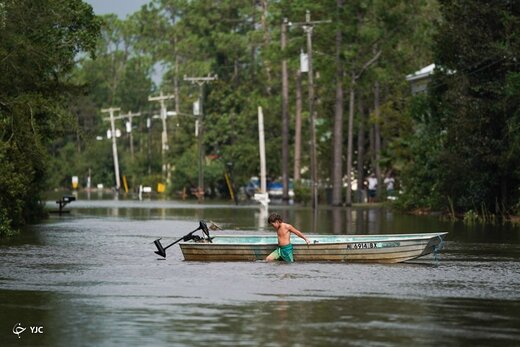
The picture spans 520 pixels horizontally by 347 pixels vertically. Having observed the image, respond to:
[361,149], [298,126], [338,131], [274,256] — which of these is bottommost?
[274,256]

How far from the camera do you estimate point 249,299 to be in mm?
24031

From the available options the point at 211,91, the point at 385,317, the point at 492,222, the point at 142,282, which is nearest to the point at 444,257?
the point at 142,282

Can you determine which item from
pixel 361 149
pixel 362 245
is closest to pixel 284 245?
pixel 362 245

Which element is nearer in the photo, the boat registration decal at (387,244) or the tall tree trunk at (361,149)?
the boat registration decal at (387,244)

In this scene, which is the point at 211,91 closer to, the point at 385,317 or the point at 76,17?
the point at 76,17

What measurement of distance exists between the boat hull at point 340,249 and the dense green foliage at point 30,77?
39.9ft

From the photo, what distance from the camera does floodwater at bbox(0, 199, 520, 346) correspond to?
63.2ft

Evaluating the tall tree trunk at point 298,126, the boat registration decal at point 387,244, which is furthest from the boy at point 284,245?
the tall tree trunk at point 298,126

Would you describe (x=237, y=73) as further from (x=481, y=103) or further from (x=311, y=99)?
(x=481, y=103)

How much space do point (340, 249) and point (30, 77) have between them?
60.0 feet

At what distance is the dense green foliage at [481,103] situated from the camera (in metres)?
56.4

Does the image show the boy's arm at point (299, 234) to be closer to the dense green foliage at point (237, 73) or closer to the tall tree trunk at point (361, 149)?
the dense green foliage at point (237, 73)

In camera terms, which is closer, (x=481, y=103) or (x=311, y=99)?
(x=481, y=103)

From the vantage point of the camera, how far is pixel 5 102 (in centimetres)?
4406
